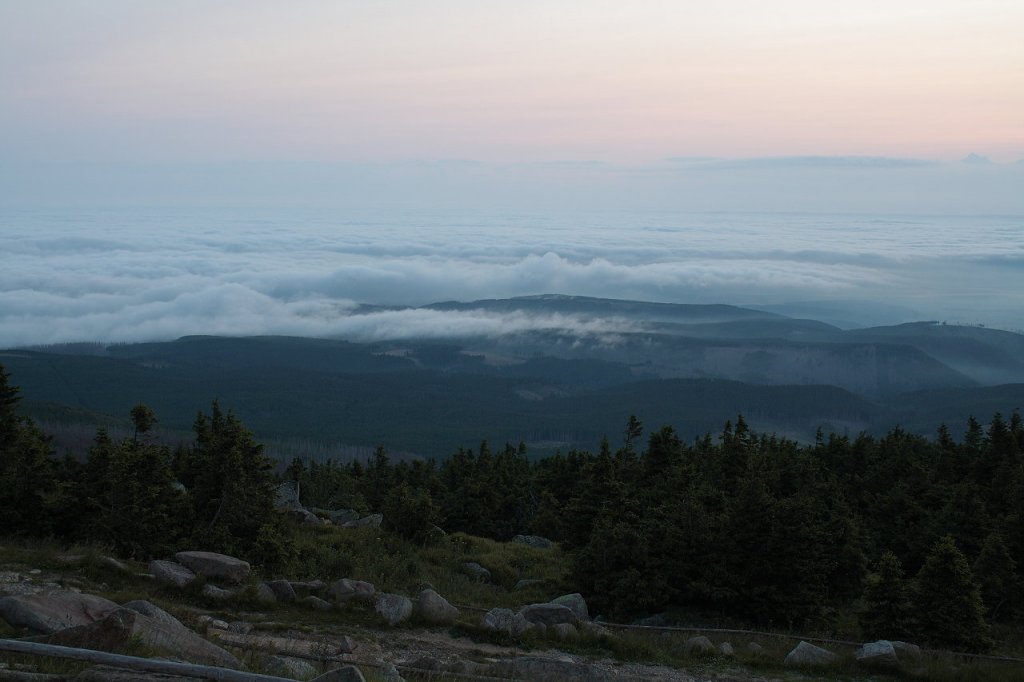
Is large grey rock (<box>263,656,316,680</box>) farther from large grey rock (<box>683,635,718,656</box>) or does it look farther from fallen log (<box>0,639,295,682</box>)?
large grey rock (<box>683,635,718,656</box>)

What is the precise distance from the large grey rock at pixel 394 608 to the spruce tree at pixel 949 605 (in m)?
12.9

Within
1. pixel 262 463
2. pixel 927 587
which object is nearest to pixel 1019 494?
pixel 927 587

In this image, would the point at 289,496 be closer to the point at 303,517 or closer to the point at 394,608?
the point at 303,517

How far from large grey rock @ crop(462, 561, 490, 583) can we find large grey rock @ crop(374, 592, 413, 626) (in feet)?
29.8

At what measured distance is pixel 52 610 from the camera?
15.7 m

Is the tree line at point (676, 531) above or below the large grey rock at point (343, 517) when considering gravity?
above

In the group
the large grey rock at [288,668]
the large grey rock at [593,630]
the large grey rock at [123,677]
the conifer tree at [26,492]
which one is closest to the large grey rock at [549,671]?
the large grey rock at [288,668]

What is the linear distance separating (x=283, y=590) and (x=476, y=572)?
33.1 ft

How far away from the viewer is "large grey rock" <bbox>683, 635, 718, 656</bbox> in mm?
19031

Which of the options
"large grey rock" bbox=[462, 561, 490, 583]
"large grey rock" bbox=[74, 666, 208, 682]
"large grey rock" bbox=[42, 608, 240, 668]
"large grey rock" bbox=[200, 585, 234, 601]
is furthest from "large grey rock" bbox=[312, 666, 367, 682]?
"large grey rock" bbox=[462, 561, 490, 583]

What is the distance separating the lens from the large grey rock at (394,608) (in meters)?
20.1

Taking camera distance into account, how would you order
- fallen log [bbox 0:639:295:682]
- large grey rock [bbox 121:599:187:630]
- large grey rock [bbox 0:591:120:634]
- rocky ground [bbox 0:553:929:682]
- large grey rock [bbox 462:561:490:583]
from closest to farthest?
fallen log [bbox 0:639:295:682] < rocky ground [bbox 0:553:929:682] < large grey rock [bbox 121:599:187:630] < large grey rock [bbox 0:591:120:634] < large grey rock [bbox 462:561:490:583]

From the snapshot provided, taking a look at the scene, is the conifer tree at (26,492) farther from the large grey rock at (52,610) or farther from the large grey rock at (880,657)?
the large grey rock at (880,657)

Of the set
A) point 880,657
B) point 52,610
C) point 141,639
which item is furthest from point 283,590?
point 880,657
